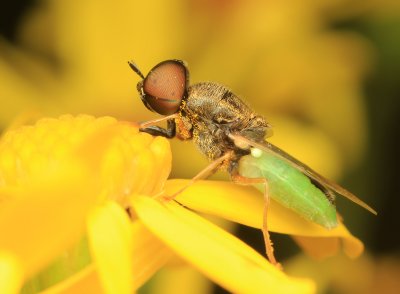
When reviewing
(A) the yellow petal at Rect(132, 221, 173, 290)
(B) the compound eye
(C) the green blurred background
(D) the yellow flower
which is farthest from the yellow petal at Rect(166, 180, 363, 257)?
(C) the green blurred background

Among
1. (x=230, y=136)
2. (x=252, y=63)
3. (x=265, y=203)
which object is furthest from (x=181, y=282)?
(x=252, y=63)

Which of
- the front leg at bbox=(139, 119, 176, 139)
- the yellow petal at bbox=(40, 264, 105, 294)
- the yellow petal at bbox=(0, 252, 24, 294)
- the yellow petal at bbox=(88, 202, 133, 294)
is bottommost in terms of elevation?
the yellow petal at bbox=(40, 264, 105, 294)

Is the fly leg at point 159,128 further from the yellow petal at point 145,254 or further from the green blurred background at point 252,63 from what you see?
the green blurred background at point 252,63

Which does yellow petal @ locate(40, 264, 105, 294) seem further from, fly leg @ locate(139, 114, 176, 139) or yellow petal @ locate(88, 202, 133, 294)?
fly leg @ locate(139, 114, 176, 139)

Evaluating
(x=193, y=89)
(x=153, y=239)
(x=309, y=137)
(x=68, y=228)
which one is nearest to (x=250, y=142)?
(x=193, y=89)

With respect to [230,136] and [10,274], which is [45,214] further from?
[230,136]

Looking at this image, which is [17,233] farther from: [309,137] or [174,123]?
[309,137]

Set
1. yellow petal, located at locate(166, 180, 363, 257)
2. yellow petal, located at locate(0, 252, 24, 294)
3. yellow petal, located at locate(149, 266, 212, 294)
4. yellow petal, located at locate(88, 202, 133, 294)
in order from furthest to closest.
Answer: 1. yellow petal, located at locate(149, 266, 212, 294)
2. yellow petal, located at locate(166, 180, 363, 257)
3. yellow petal, located at locate(88, 202, 133, 294)
4. yellow petal, located at locate(0, 252, 24, 294)
